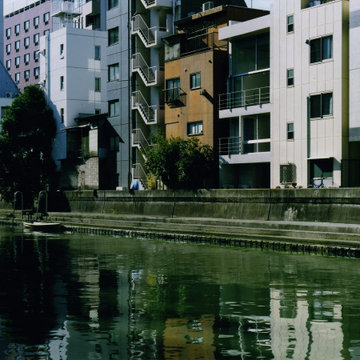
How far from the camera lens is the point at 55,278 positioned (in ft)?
72.9

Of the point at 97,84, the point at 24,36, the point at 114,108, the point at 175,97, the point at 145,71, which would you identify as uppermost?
the point at 24,36

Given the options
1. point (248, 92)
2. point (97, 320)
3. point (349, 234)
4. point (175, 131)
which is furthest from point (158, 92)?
point (97, 320)

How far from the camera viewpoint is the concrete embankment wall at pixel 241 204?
31609 mm

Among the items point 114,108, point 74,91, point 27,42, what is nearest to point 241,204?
point 114,108

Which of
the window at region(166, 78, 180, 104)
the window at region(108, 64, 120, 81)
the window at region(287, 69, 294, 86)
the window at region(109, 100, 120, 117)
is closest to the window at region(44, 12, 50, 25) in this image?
the window at region(108, 64, 120, 81)

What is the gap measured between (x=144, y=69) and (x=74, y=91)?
14.2m

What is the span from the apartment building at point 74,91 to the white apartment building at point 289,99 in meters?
21.8

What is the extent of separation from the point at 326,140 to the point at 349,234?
13338 mm

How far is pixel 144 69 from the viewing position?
57312mm

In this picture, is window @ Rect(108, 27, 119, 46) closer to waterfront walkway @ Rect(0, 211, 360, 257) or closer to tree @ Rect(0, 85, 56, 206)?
tree @ Rect(0, 85, 56, 206)

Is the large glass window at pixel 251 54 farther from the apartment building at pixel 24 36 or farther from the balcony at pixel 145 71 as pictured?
the apartment building at pixel 24 36

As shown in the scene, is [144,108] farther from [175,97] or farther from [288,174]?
[288,174]

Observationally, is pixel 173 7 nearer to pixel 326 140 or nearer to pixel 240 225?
pixel 326 140

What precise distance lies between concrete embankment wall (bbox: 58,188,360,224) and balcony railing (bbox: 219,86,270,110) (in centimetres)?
788
